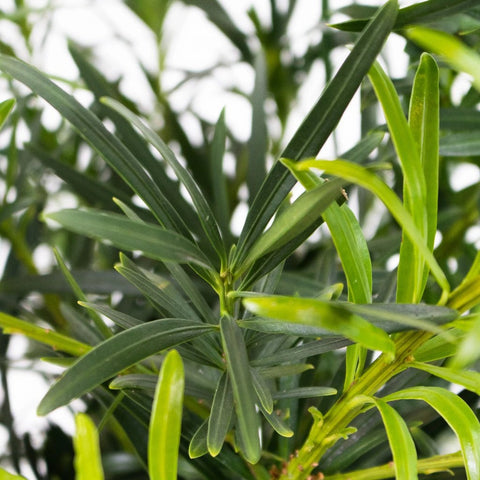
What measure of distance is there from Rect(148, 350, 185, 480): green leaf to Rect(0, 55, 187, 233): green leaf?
96mm

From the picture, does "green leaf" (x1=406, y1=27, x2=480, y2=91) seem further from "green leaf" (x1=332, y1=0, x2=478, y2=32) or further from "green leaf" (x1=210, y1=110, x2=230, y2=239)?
"green leaf" (x1=210, y1=110, x2=230, y2=239)

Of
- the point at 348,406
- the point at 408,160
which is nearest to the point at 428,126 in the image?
the point at 408,160

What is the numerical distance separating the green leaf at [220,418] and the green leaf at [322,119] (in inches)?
2.6

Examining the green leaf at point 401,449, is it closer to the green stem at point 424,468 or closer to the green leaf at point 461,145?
the green stem at point 424,468

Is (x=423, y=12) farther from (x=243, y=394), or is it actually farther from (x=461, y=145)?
(x=243, y=394)

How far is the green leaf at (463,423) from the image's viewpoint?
28 cm

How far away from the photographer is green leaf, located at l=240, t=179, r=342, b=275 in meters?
0.26

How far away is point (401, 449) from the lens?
0.28 metres

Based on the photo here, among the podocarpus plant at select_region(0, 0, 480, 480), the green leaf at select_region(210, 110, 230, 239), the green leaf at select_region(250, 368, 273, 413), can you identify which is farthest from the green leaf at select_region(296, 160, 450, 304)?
the green leaf at select_region(210, 110, 230, 239)

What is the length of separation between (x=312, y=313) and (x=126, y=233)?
83mm

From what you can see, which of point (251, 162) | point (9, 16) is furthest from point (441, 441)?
point (9, 16)

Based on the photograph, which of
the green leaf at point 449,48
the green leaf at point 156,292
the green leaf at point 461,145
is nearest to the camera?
the green leaf at point 449,48

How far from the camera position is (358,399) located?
32 centimetres

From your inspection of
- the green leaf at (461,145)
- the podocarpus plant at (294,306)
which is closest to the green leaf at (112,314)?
the podocarpus plant at (294,306)
